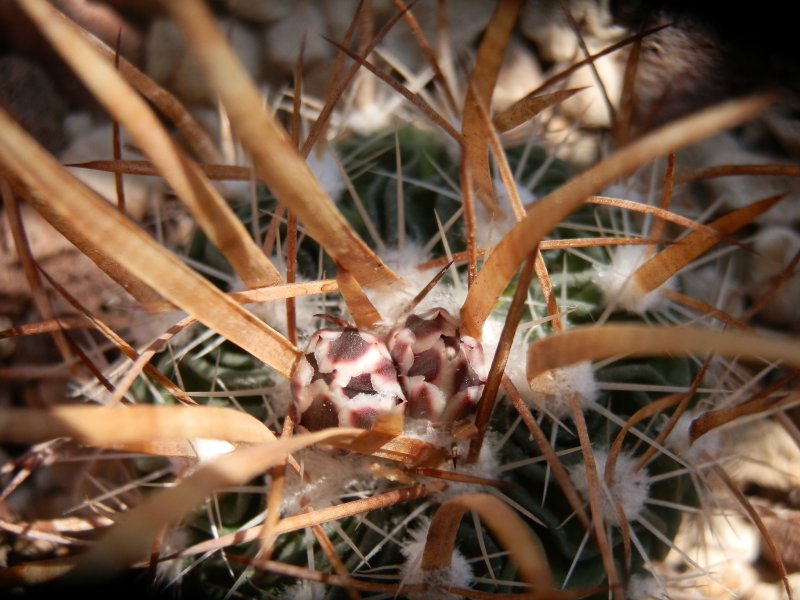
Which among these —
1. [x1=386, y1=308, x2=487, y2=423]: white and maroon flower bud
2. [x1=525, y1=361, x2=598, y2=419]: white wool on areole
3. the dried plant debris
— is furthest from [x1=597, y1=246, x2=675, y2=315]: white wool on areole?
[x1=386, y1=308, x2=487, y2=423]: white and maroon flower bud

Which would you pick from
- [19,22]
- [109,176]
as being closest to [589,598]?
[109,176]

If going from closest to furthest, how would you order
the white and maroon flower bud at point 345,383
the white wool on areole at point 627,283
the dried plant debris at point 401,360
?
1. the dried plant debris at point 401,360
2. the white and maroon flower bud at point 345,383
3. the white wool on areole at point 627,283

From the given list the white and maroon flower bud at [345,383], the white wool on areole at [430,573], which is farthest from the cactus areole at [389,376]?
the white wool on areole at [430,573]

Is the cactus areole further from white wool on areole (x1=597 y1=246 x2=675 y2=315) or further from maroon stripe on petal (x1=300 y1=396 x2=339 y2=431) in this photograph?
white wool on areole (x1=597 y1=246 x2=675 y2=315)

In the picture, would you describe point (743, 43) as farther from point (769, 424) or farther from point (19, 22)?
point (19, 22)

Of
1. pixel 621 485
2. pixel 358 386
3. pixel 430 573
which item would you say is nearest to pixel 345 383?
pixel 358 386

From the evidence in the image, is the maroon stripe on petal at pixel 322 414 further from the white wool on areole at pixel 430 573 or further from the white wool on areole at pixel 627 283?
the white wool on areole at pixel 627 283

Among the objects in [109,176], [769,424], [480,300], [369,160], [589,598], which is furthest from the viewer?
[109,176]

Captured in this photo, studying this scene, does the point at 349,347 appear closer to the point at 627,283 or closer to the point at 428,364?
the point at 428,364
